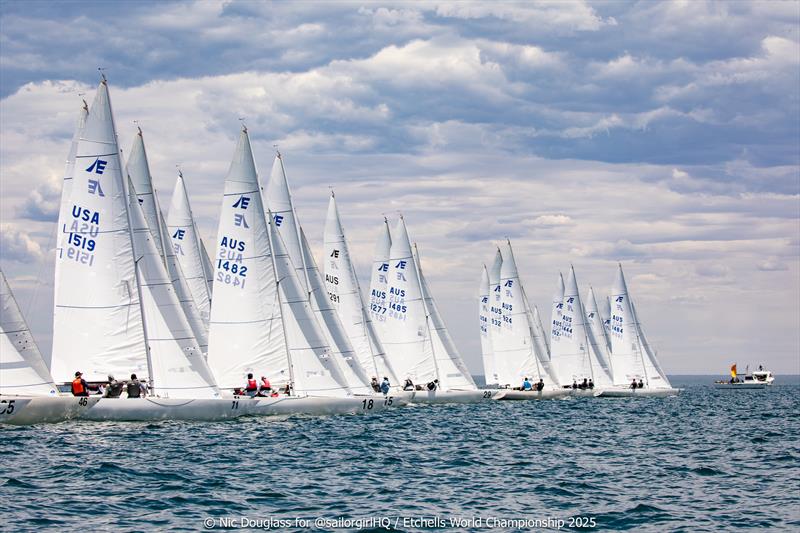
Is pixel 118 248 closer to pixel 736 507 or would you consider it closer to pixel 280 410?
pixel 280 410

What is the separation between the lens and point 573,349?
264ft

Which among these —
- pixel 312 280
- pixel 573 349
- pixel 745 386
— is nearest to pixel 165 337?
pixel 312 280

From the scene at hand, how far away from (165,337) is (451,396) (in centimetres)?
2731

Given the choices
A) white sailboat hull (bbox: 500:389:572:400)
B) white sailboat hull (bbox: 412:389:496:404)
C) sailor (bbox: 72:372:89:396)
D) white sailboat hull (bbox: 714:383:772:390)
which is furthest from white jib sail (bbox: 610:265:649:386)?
white sailboat hull (bbox: 714:383:772:390)

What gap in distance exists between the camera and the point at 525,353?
240ft

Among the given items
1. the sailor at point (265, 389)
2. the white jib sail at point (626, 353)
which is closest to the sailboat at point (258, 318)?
the sailor at point (265, 389)

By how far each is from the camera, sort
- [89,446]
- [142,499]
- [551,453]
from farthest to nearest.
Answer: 1. [551,453]
2. [89,446]
3. [142,499]

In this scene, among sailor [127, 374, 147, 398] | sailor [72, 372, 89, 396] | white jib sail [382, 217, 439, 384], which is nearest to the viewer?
sailor [72, 372, 89, 396]

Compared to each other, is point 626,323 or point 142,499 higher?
point 626,323

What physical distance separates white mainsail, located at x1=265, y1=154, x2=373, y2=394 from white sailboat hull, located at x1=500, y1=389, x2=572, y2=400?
22.5 m

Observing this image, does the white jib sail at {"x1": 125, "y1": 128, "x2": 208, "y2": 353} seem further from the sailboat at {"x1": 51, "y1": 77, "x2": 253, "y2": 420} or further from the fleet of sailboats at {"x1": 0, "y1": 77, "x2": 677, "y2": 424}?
the sailboat at {"x1": 51, "y1": 77, "x2": 253, "y2": 420}

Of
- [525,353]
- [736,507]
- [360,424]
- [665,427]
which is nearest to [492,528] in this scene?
[736,507]

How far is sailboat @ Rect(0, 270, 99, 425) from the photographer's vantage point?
3309 cm

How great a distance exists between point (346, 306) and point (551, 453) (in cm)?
2839
